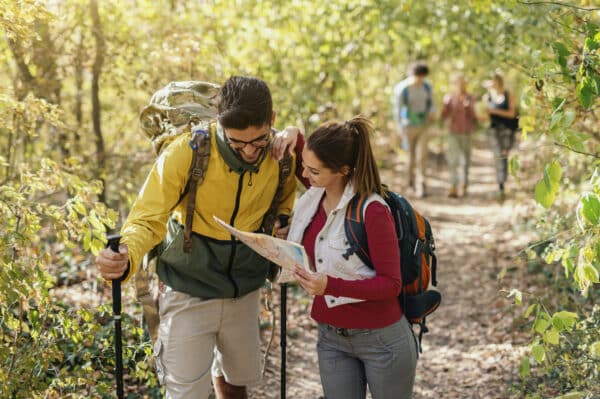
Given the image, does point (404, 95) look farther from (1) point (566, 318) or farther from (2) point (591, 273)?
(2) point (591, 273)

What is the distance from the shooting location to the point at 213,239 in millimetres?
3814

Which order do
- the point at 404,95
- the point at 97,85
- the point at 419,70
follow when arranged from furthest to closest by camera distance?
the point at 404,95
the point at 419,70
the point at 97,85

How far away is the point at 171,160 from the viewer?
3619mm

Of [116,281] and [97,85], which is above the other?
[97,85]

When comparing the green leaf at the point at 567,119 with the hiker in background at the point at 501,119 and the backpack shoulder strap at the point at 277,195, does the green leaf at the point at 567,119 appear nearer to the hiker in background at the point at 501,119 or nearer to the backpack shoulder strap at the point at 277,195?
the backpack shoulder strap at the point at 277,195

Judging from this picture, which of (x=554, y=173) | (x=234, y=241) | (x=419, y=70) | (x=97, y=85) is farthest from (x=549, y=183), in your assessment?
(x=419, y=70)

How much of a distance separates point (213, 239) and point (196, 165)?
42 cm

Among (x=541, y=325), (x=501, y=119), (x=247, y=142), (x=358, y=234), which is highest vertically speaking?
(x=247, y=142)

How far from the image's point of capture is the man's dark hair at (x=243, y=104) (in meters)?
3.48

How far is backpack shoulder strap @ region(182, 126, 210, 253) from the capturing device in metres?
3.65

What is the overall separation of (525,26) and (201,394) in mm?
5495

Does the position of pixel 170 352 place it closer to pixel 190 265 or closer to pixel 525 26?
pixel 190 265

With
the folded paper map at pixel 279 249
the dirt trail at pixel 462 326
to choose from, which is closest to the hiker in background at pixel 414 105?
the dirt trail at pixel 462 326

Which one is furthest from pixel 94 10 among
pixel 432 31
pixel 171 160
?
pixel 432 31
